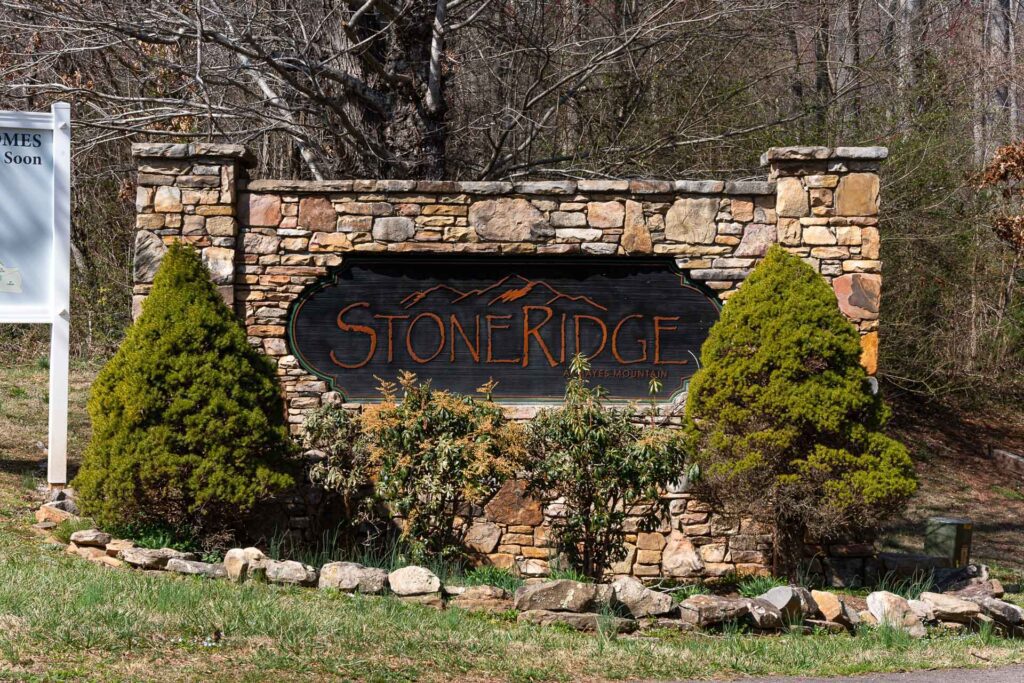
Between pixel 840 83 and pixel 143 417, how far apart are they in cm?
1043

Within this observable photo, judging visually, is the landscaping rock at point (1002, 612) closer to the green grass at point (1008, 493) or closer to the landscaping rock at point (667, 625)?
the landscaping rock at point (667, 625)

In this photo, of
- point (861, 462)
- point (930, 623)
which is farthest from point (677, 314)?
point (930, 623)

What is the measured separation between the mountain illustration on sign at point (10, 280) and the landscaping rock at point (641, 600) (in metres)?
4.92

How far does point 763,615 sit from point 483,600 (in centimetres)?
160

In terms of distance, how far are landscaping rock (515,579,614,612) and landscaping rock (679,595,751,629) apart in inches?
18.7

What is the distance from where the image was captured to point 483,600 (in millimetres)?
6148

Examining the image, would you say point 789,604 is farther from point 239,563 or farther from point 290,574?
point 239,563

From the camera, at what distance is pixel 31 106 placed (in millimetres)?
12570

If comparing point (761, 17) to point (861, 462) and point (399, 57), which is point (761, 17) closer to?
point (399, 57)

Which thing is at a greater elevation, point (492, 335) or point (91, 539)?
point (492, 335)

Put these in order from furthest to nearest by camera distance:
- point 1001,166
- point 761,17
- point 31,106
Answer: point 1001,166 → point 31,106 → point 761,17

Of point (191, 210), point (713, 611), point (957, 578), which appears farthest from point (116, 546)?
point (957, 578)

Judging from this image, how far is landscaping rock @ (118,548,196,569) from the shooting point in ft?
21.0

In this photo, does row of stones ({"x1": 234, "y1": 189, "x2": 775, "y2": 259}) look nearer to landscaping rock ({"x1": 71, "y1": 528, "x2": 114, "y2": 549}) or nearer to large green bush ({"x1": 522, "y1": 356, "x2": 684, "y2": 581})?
large green bush ({"x1": 522, "y1": 356, "x2": 684, "y2": 581})
